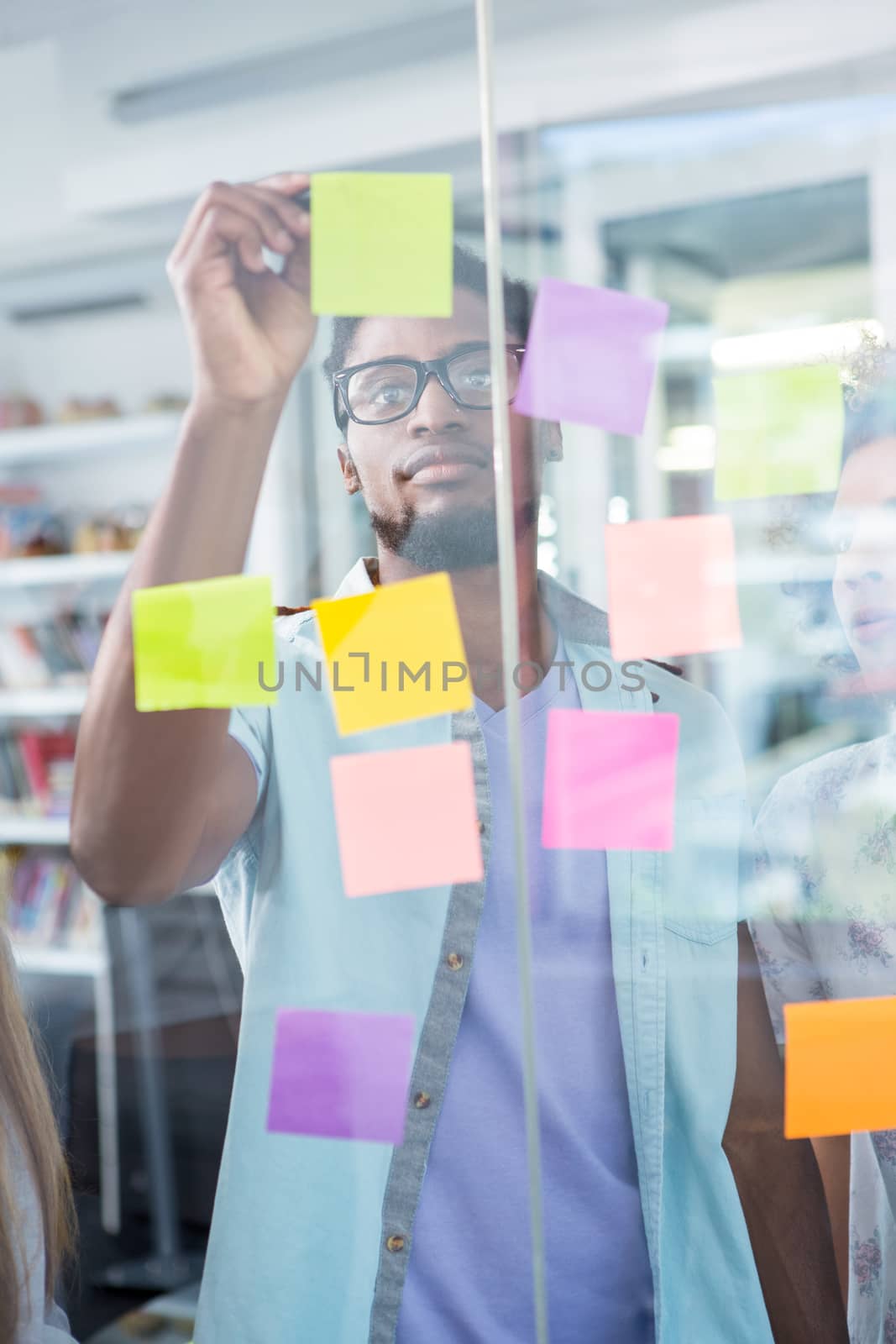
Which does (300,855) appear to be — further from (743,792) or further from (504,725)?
(743,792)

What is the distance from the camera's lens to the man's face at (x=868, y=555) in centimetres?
104

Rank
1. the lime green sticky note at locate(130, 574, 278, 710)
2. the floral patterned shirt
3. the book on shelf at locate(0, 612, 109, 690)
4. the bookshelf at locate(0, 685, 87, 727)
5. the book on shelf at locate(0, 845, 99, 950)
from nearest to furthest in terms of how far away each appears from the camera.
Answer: the lime green sticky note at locate(130, 574, 278, 710) → the floral patterned shirt → the book on shelf at locate(0, 845, 99, 950) → the bookshelf at locate(0, 685, 87, 727) → the book on shelf at locate(0, 612, 109, 690)

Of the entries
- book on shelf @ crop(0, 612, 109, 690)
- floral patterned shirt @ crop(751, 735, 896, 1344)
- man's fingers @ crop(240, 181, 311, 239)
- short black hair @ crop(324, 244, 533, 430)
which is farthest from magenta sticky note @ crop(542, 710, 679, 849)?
book on shelf @ crop(0, 612, 109, 690)

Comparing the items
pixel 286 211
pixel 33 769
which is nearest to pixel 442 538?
pixel 286 211

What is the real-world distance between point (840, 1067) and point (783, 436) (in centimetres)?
60

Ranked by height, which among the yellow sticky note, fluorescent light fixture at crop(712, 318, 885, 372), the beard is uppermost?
fluorescent light fixture at crop(712, 318, 885, 372)

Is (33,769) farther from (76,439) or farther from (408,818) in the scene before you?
(408,818)

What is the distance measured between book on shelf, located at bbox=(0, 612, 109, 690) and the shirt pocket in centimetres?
156

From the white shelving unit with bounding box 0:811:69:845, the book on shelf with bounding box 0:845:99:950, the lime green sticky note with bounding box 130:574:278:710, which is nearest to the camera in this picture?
the lime green sticky note with bounding box 130:574:278:710

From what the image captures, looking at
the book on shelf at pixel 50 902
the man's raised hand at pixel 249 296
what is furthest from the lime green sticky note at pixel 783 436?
the book on shelf at pixel 50 902

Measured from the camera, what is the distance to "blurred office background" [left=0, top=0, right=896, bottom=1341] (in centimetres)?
106

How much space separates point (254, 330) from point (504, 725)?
0.42 m

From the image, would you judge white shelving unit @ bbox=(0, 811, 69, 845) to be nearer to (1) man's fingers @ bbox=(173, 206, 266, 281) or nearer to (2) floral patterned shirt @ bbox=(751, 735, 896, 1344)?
(1) man's fingers @ bbox=(173, 206, 266, 281)

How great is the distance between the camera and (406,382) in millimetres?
986
